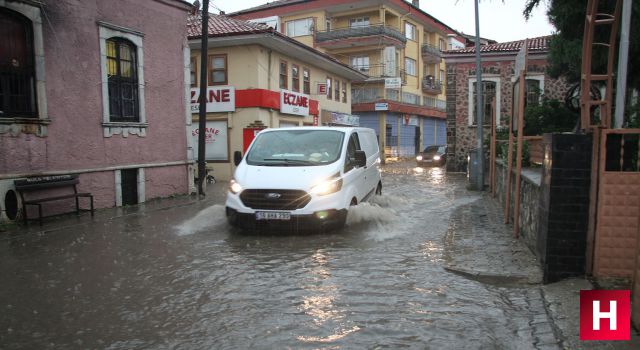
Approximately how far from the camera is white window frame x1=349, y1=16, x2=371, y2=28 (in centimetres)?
4116

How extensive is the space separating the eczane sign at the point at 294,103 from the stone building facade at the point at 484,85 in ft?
24.2

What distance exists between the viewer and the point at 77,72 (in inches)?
442

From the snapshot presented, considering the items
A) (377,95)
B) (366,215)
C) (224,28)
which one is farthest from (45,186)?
(377,95)

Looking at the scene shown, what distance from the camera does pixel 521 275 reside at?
5746mm

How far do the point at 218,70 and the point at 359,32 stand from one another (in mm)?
20472

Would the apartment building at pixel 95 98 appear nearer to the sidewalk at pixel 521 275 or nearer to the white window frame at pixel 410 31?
the sidewalk at pixel 521 275

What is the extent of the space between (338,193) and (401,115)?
3550 centimetres

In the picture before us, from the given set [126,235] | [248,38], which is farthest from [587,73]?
[248,38]

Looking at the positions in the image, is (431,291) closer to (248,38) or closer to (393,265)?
(393,265)

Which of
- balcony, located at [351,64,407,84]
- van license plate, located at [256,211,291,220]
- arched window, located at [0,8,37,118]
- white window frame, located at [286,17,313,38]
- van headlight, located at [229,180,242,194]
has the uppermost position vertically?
white window frame, located at [286,17,313,38]

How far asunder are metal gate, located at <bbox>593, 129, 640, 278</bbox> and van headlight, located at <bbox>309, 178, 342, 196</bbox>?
4086 millimetres

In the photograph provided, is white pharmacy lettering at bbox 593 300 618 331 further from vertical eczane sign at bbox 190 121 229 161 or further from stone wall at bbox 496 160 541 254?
vertical eczane sign at bbox 190 121 229 161

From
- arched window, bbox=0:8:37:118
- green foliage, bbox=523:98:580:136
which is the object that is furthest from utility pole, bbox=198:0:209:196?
green foliage, bbox=523:98:580:136

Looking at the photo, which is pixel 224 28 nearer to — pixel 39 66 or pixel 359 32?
pixel 39 66
